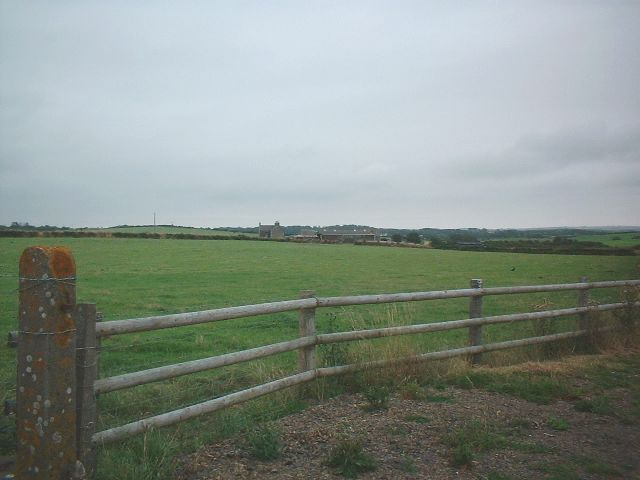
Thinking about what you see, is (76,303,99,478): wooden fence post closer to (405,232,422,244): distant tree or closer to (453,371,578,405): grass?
Answer: (453,371,578,405): grass

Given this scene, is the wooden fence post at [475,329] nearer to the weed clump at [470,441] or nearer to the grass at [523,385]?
the grass at [523,385]

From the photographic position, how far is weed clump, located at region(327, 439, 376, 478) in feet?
14.2

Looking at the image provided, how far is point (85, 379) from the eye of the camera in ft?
13.0

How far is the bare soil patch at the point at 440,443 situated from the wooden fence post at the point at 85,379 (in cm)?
74

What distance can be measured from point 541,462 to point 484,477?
2.16 feet

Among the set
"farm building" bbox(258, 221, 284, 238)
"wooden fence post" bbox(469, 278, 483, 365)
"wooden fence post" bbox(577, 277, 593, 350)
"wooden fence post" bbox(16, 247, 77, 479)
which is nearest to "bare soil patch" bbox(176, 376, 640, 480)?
"wooden fence post" bbox(16, 247, 77, 479)

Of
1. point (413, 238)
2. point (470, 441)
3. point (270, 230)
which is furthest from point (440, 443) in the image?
point (270, 230)

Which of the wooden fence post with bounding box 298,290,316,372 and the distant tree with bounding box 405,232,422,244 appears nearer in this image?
the wooden fence post with bounding box 298,290,316,372

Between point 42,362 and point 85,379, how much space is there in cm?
62

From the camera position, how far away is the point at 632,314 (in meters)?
9.91

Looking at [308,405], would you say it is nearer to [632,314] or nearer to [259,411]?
[259,411]

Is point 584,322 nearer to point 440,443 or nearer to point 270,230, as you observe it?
point 440,443

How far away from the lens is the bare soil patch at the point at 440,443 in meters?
A: 4.40

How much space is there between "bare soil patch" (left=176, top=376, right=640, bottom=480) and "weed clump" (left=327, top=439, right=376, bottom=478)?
0.06 m
